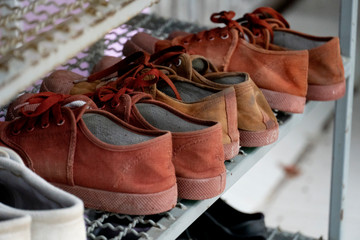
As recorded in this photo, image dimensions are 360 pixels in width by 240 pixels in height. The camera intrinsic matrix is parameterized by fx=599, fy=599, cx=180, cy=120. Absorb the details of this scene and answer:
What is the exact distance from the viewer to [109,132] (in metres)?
0.74

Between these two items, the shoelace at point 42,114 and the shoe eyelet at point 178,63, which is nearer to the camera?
the shoelace at point 42,114

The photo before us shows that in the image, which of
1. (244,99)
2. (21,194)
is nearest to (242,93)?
(244,99)

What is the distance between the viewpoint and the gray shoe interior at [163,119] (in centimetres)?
79

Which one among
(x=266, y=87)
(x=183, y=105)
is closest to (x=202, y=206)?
(x=183, y=105)

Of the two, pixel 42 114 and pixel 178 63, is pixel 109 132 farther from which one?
pixel 178 63

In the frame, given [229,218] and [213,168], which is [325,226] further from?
[213,168]

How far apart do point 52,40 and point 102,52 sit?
2.64 feet

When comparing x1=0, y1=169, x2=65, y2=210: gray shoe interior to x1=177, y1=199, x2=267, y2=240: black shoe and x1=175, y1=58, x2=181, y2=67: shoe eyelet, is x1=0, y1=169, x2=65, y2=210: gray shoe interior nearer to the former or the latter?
x1=175, y1=58, x2=181, y2=67: shoe eyelet

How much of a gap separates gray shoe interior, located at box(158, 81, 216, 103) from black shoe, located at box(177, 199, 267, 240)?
477 millimetres

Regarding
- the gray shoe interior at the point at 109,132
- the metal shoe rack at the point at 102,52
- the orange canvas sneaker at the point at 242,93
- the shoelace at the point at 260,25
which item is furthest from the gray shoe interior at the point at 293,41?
the gray shoe interior at the point at 109,132

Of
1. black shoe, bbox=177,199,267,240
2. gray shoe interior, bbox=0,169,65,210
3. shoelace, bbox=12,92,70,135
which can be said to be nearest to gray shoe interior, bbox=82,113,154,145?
shoelace, bbox=12,92,70,135

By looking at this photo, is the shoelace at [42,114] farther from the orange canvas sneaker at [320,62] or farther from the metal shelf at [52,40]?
the orange canvas sneaker at [320,62]

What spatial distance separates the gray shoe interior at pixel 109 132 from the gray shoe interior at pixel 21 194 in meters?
0.15

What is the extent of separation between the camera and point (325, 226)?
202 cm
